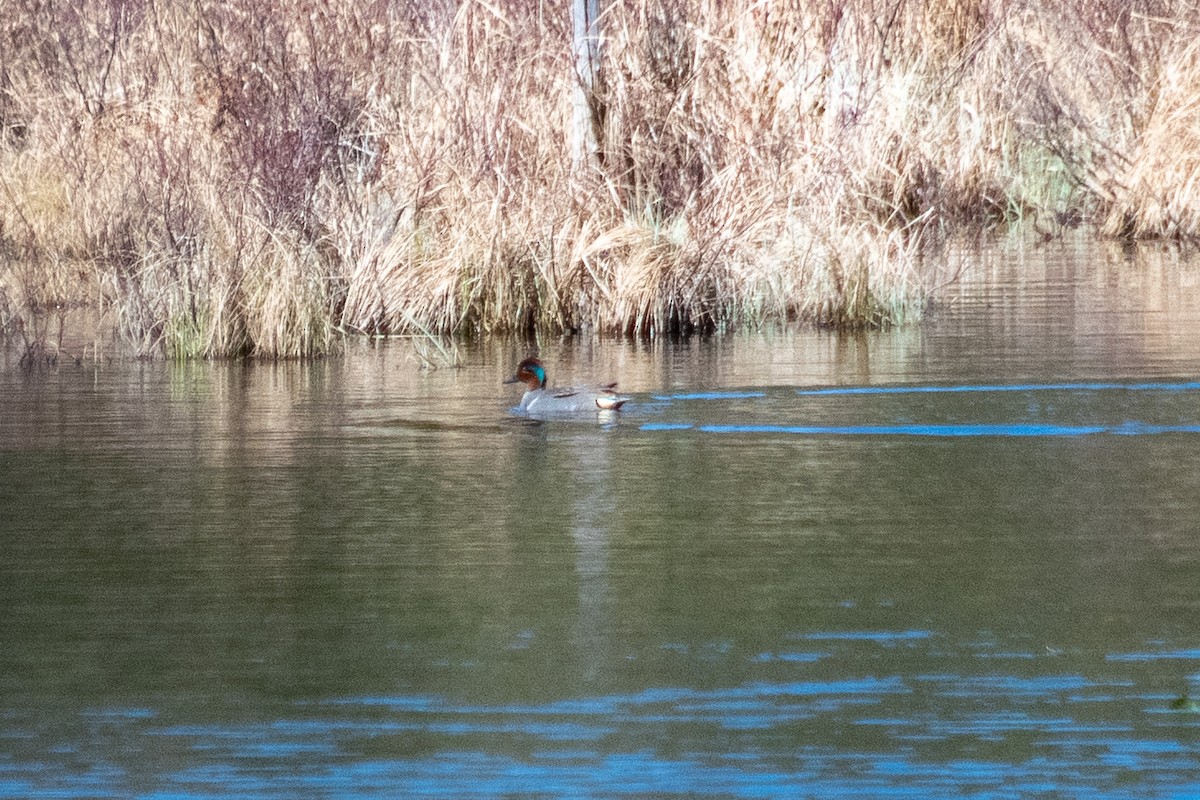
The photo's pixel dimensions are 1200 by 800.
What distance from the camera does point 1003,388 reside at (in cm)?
1049

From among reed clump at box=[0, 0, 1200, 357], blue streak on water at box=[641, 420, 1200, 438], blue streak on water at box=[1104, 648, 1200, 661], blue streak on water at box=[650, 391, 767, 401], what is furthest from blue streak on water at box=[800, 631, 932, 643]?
reed clump at box=[0, 0, 1200, 357]

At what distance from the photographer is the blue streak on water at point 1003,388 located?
10.3 metres

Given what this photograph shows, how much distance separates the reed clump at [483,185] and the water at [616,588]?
7.09ft

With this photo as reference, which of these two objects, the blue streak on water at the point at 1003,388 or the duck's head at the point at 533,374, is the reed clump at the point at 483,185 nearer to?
the duck's head at the point at 533,374

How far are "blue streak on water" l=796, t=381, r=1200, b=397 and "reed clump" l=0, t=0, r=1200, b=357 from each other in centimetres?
320

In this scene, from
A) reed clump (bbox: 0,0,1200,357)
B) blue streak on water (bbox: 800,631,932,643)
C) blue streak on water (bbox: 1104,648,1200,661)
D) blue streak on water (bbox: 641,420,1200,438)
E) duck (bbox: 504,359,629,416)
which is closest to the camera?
blue streak on water (bbox: 1104,648,1200,661)

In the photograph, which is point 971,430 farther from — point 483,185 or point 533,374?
point 483,185

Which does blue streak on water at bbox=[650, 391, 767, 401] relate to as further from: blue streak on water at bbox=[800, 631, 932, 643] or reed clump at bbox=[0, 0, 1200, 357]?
blue streak on water at bbox=[800, 631, 932, 643]

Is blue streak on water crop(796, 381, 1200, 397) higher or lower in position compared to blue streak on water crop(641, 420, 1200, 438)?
higher

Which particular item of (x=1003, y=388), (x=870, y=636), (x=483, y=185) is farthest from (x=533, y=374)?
(x=870, y=636)

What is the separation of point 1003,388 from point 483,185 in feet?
15.0

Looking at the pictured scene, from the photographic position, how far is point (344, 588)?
20.8 ft

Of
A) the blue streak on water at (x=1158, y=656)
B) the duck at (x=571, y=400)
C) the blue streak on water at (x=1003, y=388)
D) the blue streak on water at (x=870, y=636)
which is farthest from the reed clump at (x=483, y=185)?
the blue streak on water at (x=1158, y=656)

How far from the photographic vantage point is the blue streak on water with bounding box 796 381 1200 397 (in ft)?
33.9
